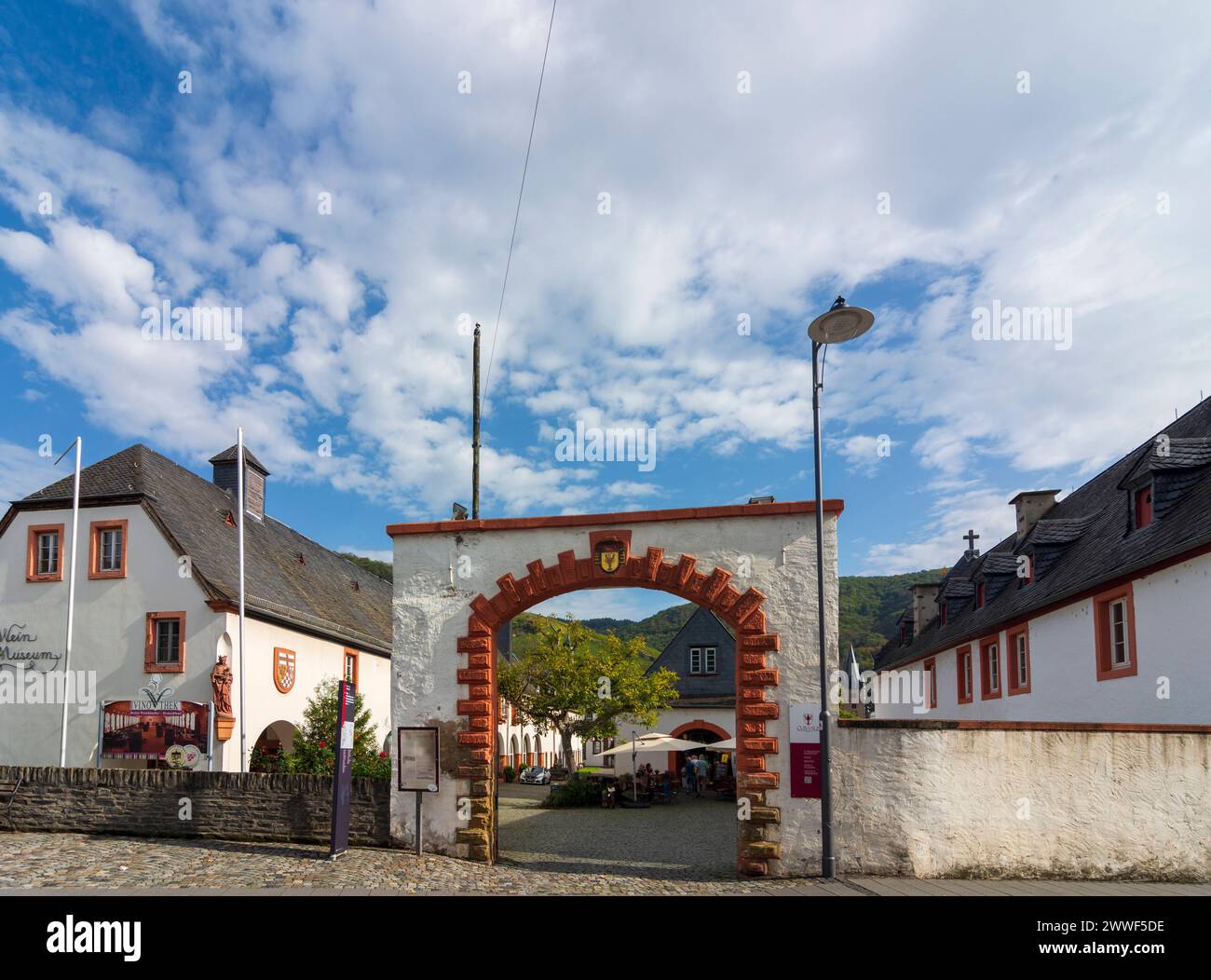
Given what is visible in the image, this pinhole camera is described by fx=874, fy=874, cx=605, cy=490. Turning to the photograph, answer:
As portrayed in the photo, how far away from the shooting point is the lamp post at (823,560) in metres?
10.8

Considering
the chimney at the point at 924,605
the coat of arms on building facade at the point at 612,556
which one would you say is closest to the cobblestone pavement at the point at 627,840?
the coat of arms on building facade at the point at 612,556

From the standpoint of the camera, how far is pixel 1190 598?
538 inches

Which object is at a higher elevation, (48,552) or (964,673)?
(48,552)

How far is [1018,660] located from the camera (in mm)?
→ 21906

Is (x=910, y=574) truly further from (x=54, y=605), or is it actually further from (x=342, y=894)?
(x=342, y=894)

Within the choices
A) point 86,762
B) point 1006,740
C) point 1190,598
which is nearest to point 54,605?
point 86,762

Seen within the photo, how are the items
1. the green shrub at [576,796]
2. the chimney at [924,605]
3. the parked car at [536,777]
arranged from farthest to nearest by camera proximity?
the parked car at [536,777], the chimney at [924,605], the green shrub at [576,796]

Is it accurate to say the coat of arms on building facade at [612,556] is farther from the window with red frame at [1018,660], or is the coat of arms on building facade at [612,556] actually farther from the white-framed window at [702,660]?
the white-framed window at [702,660]

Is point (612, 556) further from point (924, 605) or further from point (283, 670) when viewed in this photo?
point (924, 605)

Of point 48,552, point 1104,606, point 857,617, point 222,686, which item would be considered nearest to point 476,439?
point 222,686

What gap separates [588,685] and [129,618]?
48.3 ft

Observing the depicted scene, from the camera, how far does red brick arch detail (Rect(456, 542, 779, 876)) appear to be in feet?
37.2

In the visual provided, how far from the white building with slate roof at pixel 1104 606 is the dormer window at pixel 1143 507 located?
0.04m
